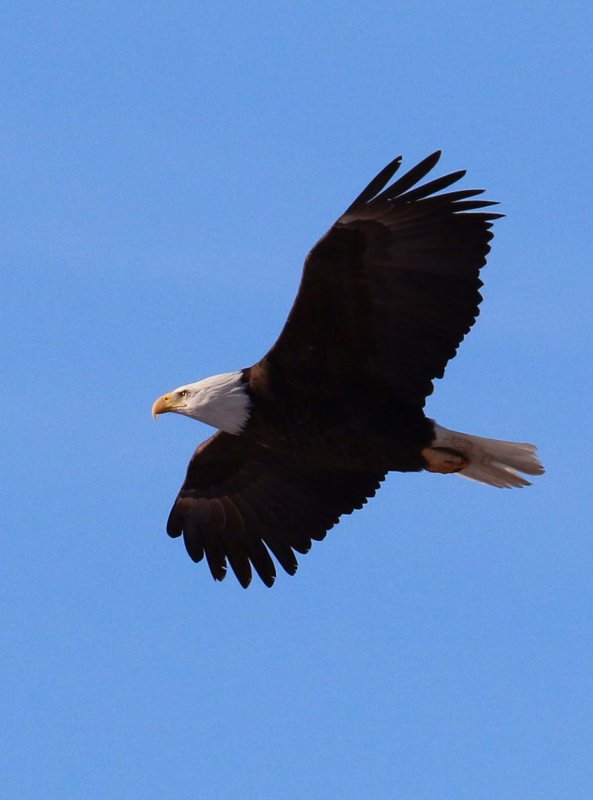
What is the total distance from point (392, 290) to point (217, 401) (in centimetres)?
134

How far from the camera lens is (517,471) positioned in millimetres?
13062

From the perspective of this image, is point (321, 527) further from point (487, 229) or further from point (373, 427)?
point (487, 229)

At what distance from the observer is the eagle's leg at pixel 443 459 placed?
12.7m

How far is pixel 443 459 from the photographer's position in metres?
12.8

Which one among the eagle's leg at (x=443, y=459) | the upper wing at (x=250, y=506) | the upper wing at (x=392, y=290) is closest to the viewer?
the upper wing at (x=392, y=290)

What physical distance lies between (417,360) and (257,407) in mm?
1018

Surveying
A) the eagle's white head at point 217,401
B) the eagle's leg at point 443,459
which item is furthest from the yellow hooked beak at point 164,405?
the eagle's leg at point 443,459

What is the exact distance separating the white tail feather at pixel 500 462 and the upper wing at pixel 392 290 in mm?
598

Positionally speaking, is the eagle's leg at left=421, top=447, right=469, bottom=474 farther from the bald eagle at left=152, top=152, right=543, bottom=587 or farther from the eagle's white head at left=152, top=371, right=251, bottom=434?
the eagle's white head at left=152, top=371, right=251, bottom=434

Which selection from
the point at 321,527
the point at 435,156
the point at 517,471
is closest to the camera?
the point at 435,156

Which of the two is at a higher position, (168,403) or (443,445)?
(168,403)

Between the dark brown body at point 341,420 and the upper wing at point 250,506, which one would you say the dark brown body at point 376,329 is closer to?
the dark brown body at point 341,420

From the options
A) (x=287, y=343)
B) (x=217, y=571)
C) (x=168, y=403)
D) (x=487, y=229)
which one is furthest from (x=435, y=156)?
(x=217, y=571)

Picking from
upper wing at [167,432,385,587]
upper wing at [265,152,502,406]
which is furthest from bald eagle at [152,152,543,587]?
upper wing at [167,432,385,587]
